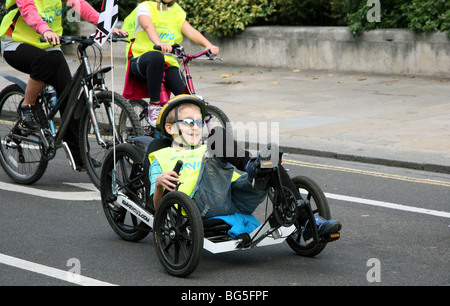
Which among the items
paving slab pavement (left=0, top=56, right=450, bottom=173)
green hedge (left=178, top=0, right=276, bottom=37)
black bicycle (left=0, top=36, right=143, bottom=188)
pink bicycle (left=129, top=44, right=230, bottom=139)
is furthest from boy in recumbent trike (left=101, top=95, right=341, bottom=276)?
green hedge (left=178, top=0, right=276, bottom=37)

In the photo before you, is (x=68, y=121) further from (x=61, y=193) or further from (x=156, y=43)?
(x=156, y=43)

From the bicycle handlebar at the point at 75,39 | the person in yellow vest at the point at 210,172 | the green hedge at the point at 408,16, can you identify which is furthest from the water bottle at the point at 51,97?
the green hedge at the point at 408,16

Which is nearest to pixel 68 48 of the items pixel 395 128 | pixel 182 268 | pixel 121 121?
pixel 395 128

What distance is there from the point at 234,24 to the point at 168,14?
28.2 ft

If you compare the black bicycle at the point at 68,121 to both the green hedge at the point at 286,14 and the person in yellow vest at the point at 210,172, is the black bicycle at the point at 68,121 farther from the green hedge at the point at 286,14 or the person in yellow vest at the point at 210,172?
the green hedge at the point at 286,14

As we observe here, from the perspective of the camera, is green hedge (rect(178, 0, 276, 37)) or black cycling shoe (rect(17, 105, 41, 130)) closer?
black cycling shoe (rect(17, 105, 41, 130))

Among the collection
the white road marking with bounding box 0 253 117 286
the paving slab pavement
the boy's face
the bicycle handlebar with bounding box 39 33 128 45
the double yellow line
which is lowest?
the paving slab pavement

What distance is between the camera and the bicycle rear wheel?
8.02 meters

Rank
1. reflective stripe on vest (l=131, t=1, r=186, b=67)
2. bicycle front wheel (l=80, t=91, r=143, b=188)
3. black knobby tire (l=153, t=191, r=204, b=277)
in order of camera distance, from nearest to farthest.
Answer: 1. black knobby tire (l=153, t=191, r=204, b=277)
2. bicycle front wheel (l=80, t=91, r=143, b=188)
3. reflective stripe on vest (l=131, t=1, r=186, b=67)

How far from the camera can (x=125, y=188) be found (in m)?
6.01

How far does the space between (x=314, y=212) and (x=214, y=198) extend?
729mm

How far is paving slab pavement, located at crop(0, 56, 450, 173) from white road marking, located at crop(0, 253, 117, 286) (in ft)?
15.0

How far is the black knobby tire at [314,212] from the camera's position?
5480 millimetres

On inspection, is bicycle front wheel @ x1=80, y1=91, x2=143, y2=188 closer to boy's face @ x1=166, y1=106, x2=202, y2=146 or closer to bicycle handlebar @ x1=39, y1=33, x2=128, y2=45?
bicycle handlebar @ x1=39, y1=33, x2=128, y2=45
